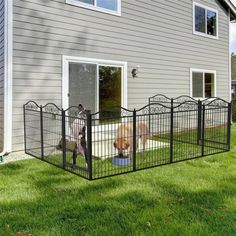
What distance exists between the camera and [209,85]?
10.3 meters

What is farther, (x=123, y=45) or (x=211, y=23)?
(x=211, y=23)

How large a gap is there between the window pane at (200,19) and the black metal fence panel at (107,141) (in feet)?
A: 14.3

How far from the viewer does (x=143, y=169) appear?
446cm

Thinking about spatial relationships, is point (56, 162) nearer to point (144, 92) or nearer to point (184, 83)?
point (144, 92)

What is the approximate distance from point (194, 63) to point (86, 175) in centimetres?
671

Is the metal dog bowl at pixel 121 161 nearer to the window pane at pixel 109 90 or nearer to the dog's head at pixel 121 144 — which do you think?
the dog's head at pixel 121 144

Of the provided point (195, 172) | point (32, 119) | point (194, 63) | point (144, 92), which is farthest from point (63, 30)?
point (194, 63)

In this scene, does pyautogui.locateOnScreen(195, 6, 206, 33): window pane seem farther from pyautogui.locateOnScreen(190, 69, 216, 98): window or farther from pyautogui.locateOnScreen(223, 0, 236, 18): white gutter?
pyautogui.locateOnScreen(190, 69, 216, 98): window

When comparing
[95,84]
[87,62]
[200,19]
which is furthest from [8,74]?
[200,19]

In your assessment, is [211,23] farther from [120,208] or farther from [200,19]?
[120,208]

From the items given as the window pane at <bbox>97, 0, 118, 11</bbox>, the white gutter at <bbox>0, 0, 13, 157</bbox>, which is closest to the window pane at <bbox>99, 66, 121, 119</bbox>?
the window pane at <bbox>97, 0, 118, 11</bbox>

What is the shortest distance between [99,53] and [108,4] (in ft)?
4.32

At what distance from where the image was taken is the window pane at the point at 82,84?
20.7 feet

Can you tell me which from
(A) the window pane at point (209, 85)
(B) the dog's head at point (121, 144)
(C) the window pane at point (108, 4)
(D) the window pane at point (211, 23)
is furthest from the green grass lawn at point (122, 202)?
(D) the window pane at point (211, 23)
